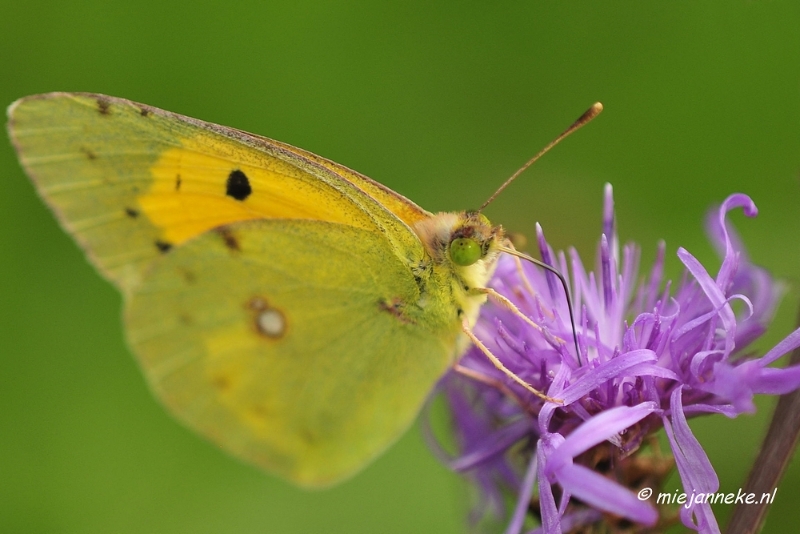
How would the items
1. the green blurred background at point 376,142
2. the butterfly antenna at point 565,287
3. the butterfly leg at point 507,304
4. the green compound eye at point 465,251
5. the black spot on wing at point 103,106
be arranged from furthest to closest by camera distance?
the green blurred background at point 376,142, the green compound eye at point 465,251, the black spot on wing at point 103,106, the butterfly leg at point 507,304, the butterfly antenna at point 565,287

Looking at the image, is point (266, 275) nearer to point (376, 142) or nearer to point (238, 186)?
point (238, 186)

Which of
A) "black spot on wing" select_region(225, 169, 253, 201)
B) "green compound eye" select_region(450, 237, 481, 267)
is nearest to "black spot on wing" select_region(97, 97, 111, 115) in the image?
"black spot on wing" select_region(225, 169, 253, 201)

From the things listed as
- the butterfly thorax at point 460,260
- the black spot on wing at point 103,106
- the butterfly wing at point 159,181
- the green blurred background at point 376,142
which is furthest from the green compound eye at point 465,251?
the green blurred background at point 376,142

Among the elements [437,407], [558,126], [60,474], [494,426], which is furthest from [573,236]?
[60,474]

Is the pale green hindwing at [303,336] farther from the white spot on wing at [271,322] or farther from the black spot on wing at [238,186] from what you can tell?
the black spot on wing at [238,186]

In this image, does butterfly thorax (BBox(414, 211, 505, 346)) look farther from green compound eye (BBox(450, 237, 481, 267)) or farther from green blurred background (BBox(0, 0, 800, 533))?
green blurred background (BBox(0, 0, 800, 533))

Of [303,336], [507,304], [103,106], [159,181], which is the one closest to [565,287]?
[507,304]
